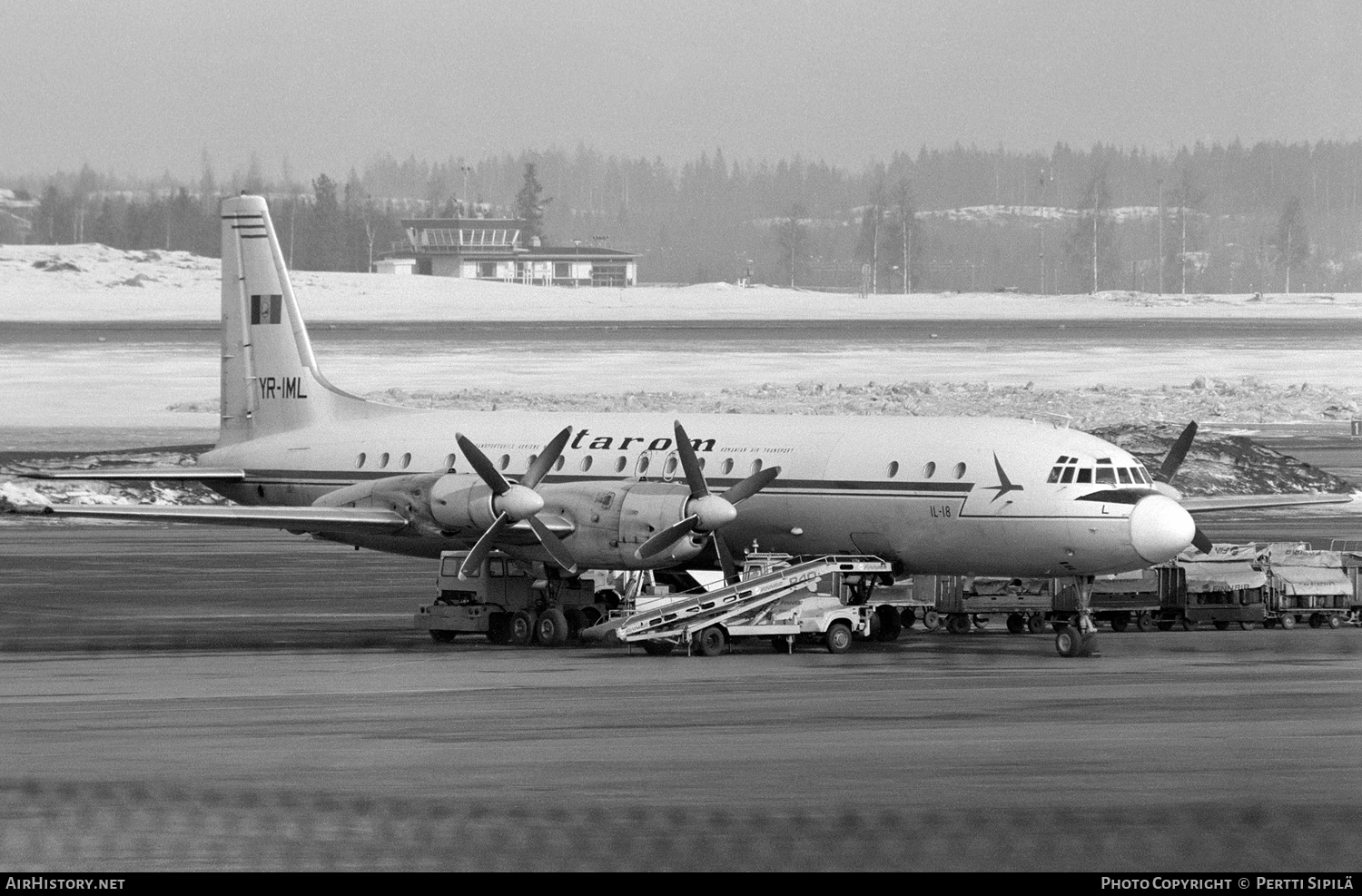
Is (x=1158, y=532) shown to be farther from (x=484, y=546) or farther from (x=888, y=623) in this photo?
(x=484, y=546)

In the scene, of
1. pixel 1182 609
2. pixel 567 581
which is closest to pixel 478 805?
pixel 567 581

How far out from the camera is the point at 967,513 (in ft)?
104

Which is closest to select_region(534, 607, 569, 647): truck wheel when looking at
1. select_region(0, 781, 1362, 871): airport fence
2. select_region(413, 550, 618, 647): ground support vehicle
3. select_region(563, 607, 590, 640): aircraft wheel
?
select_region(413, 550, 618, 647): ground support vehicle

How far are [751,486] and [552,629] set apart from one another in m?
3.89

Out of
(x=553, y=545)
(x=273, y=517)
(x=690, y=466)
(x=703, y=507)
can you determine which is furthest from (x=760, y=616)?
(x=273, y=517)

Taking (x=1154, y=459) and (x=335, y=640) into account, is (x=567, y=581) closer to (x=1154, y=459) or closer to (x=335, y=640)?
(x=335, y=640)

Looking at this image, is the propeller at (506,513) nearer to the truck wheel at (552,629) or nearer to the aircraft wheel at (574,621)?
the truck wheel at (552,629)

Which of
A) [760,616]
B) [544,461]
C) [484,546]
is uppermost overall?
[544,461]

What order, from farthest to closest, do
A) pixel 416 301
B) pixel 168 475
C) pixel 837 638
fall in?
1. pixel 416 301
2. pixel 168 475
3. pixel 837 638

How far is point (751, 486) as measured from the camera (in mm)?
32281

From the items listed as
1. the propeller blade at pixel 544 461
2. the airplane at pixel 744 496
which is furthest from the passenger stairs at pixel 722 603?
the propeller blade at pixel 544 461

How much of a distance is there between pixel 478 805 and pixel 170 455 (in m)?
45.9

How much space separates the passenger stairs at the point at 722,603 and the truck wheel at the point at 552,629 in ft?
3.76

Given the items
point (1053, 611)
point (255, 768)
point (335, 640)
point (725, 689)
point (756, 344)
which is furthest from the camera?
point (756, 344)
